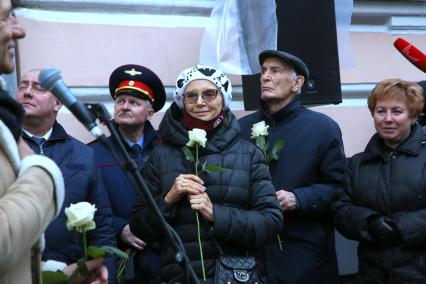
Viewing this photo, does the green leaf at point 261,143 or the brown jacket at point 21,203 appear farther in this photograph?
the green leaf at point 261,143

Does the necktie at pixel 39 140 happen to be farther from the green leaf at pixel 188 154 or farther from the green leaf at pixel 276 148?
the green leaf at pixel 276 148

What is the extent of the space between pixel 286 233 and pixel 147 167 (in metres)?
0.85

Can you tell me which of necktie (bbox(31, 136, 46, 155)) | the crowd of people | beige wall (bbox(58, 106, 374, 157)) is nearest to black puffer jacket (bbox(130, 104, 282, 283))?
the crowd of people

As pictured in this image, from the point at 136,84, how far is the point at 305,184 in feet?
3.36

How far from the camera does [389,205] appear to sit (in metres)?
3.91

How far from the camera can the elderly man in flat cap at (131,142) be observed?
386 centimetres

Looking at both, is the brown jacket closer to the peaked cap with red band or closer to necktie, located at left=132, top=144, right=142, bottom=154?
necktie, located at left=132, top=144, right=142, bottom=154

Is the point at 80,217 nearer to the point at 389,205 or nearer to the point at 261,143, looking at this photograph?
the point at 261,143

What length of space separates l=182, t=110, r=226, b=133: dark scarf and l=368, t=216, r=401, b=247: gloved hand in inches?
35.8

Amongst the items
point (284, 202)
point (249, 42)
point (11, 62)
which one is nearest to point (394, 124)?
point (284, 202)

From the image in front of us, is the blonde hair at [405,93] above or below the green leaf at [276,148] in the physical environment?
above

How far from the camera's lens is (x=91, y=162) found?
379 cm

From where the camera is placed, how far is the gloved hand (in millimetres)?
3824

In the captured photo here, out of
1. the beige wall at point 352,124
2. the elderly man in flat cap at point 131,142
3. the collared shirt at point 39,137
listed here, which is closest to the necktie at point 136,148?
the elderly man in flat cap at point 131,142
